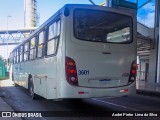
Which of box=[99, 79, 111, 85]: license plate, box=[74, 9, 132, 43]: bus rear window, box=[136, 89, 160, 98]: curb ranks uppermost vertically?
box=[74, 9, 132, 43]: bus rear window

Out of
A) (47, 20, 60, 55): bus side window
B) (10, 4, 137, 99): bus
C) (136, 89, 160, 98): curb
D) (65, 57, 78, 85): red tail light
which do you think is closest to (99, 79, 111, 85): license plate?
(10, 4, 137, 99): bus

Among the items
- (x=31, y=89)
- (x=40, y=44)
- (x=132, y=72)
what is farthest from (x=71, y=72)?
(x=31, y=89)

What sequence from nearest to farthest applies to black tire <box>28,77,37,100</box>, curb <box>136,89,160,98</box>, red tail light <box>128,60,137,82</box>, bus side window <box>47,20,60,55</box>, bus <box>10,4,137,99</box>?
bus <box>10,4,137,99</box> → bus side window <box>47,20,60,55</box> → red tail light <box>128,60,137,82</box> → black tire <box>28,77,37,100</box> → curb <box>136,89,160,98</box>

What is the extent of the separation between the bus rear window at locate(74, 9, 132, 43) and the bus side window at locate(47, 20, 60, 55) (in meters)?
0.74

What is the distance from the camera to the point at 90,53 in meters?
8.48

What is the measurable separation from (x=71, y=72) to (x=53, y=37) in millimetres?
1580

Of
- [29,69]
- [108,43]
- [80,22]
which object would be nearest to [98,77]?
[108,43]

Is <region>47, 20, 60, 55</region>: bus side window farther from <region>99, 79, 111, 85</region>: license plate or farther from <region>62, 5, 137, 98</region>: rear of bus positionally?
<region>99, 79, 111, 85</region>: license plate

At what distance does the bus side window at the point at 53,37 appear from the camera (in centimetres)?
888

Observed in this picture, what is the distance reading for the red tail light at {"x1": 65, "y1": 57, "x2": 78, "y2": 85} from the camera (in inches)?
322

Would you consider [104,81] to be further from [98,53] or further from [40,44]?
[40,44]

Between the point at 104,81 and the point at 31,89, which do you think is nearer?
the point at 104,81

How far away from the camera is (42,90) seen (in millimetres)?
10406

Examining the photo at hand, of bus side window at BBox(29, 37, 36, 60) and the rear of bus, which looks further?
bus side window at BBox(29, 37, 36, 60)
